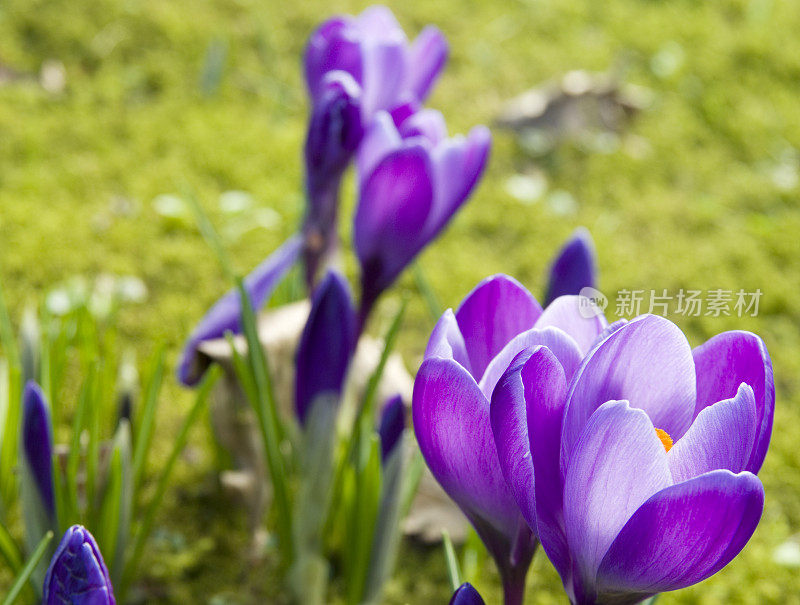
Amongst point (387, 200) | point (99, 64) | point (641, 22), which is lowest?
point (387, 200)

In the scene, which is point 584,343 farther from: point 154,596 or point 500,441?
point 154,596

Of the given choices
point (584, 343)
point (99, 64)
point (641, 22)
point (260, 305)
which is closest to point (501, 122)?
point (641, 22)

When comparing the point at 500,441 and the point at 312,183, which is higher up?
the point at 312,183

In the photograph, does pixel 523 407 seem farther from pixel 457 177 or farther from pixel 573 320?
pixel 457 177

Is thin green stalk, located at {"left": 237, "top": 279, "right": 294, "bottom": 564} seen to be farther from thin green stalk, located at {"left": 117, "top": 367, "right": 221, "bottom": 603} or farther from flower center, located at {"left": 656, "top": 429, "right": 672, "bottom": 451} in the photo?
flower center, located at {"left": 656, "top": 429, "right": 672, "bottom": 451}

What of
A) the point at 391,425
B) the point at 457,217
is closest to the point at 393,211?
the point at 391,425
